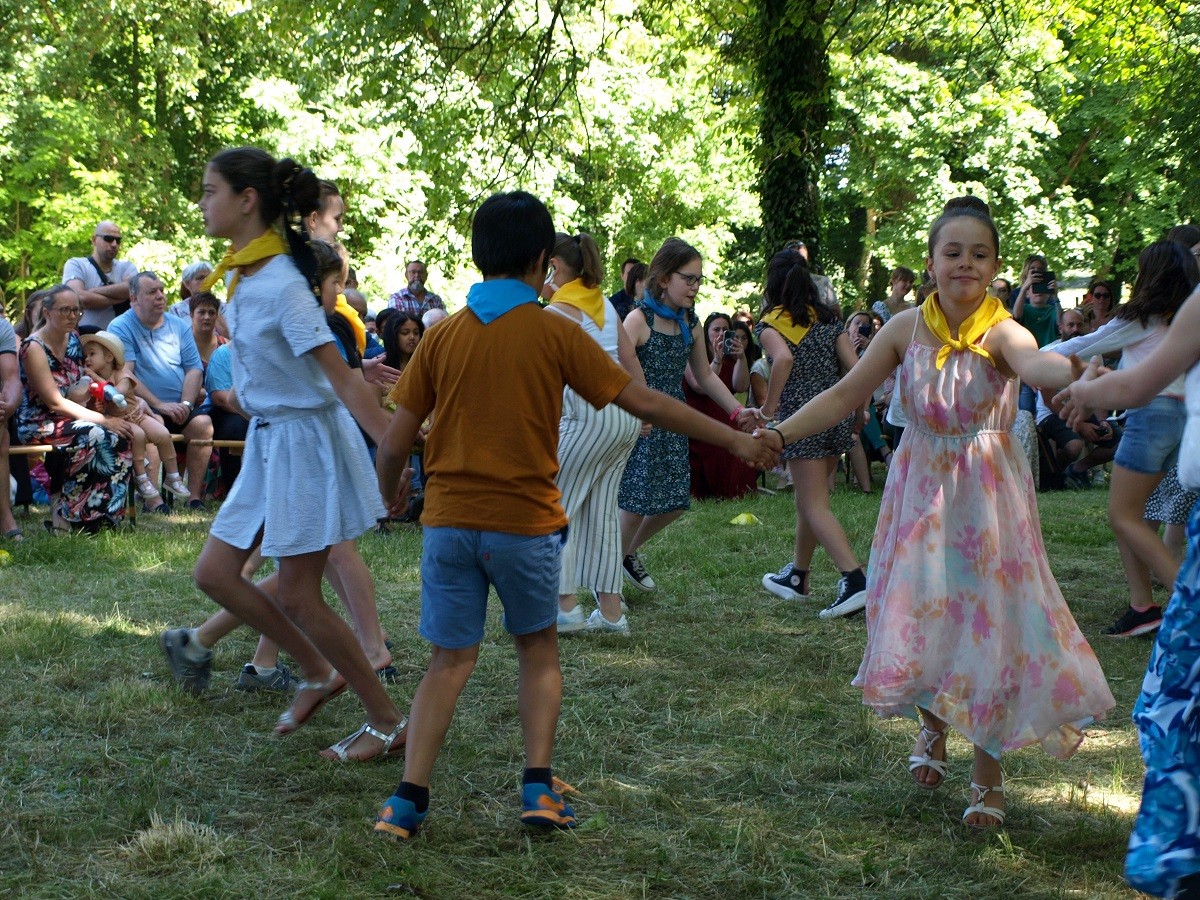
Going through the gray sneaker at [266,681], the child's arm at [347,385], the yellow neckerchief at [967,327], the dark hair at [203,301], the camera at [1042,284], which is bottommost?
the gray sneaker at [266,681]

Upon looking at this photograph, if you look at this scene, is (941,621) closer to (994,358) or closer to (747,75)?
(994,358)

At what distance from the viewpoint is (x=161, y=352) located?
11.8 metres

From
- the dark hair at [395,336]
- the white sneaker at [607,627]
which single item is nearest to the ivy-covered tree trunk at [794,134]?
the dark hair at [395,336]

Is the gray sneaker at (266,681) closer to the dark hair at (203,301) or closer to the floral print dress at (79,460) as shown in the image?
the floral print dress at (79,460)

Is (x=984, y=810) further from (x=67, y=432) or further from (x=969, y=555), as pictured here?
(x=67, y=432)

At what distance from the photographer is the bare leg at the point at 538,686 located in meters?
3.94

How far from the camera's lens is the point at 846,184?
101ft

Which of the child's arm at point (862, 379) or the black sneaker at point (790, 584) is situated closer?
the child's arm at point (862, 379)

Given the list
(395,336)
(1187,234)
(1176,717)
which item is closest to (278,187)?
(1176,717)

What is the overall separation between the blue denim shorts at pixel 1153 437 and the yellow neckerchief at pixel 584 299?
9.18ft

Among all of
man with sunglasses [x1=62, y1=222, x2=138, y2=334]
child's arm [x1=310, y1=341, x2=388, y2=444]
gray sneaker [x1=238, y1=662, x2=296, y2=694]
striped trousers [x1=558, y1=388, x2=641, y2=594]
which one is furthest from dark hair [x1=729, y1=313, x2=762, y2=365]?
child's arm [x1=310, y1=341, x2=388, y2=444]

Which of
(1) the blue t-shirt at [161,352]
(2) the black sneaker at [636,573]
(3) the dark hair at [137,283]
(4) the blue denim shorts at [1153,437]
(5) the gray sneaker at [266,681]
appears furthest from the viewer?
(1) the blue t-shirt at [161,352]

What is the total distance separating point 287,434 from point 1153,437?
14.4 ft

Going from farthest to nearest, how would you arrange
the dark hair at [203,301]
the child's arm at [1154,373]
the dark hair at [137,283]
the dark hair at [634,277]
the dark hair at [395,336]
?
the dark hair at [203,301], the dark hair at [137,283], the dark hair at [395,336], the dark hair at [634,277], the child's arm at [1154,373]
